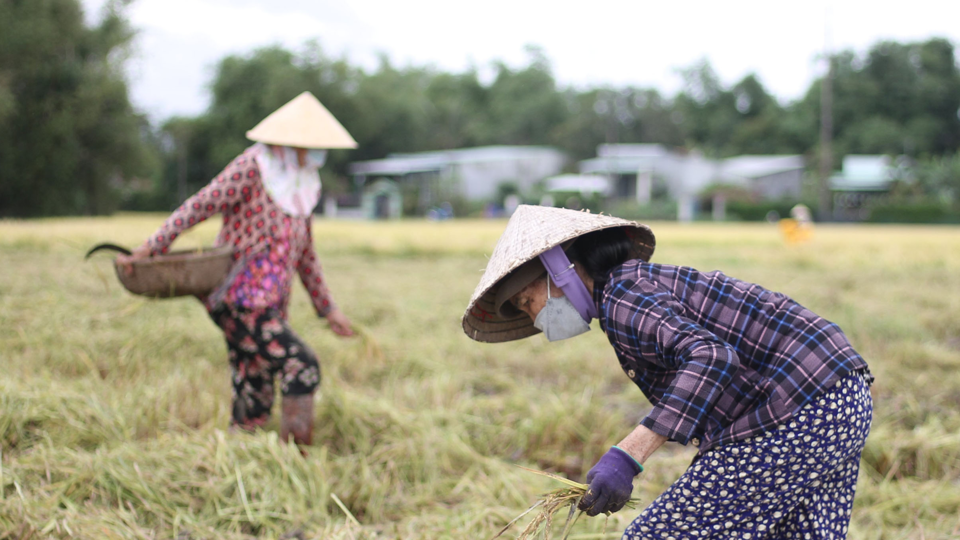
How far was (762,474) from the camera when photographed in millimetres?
1623

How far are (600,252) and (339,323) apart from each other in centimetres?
177

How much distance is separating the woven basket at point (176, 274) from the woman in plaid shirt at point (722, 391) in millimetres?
1482

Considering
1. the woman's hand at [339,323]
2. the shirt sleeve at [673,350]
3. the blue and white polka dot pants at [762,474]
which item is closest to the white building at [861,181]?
the woman's hand at [339,323]

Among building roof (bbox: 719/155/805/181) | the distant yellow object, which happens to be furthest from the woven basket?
building roof (bbox: 719/155/805/181)

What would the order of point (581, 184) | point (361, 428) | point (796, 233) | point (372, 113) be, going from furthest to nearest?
point (372, 113)
point (581, 184)
point (796, 233)
point (361, 428)

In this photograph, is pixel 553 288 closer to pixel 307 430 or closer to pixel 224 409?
pixel 307 430

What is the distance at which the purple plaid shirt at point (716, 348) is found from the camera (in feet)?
4.93

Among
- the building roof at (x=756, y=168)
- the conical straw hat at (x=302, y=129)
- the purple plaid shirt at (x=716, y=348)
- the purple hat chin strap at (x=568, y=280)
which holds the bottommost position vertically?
the purple plaid shirt at (x=716, y=348)

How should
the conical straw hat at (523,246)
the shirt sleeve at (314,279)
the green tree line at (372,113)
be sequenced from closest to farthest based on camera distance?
1. the conical straw hat at (523,246)
2. the shirt sleeve at (314,279)
3. the green tree line at (372,113)

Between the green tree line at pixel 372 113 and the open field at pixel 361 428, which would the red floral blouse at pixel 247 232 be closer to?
the open field at pixel 361 428

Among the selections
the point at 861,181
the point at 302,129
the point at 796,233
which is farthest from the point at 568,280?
the point at 861,181

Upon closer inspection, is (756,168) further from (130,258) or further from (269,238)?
(130,258)

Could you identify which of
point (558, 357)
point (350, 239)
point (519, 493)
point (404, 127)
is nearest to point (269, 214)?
point (519, 493)

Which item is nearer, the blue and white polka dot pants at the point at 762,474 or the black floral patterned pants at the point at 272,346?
the blue and white polka dot pants at the point at 762,474
